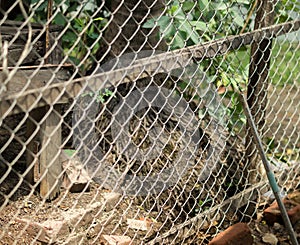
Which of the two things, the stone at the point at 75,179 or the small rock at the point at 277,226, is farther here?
the small rock at the point at 277,226

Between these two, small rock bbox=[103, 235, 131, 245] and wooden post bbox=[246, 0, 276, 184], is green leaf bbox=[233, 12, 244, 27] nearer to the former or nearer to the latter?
wooden post bbox=[246, 0, 276, 184]

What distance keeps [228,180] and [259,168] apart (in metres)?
0.21

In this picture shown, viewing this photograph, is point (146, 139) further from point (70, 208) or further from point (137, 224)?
point (70, 208)

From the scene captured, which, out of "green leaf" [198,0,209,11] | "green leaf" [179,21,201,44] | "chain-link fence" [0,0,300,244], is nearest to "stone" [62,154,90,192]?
"chain-link fence" [0,0,300,244]

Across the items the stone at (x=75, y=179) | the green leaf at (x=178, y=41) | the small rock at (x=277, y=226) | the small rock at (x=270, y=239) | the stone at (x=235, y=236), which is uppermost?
the green leaf at (x=178, y=41)

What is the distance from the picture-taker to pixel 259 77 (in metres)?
3.34

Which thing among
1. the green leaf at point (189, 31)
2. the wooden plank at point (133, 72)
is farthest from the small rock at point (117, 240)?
the green leaf at point (189, 31)

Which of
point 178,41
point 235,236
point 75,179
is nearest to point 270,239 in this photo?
point 235,236

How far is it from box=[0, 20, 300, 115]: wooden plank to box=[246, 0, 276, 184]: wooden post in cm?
6

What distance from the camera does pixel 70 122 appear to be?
349 centimetres

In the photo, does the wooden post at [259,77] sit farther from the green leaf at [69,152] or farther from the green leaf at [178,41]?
the green leaf at [69,152]

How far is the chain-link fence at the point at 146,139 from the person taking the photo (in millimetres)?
2836

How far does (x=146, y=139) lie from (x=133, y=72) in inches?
33.0

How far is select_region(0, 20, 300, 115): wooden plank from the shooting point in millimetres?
2133
